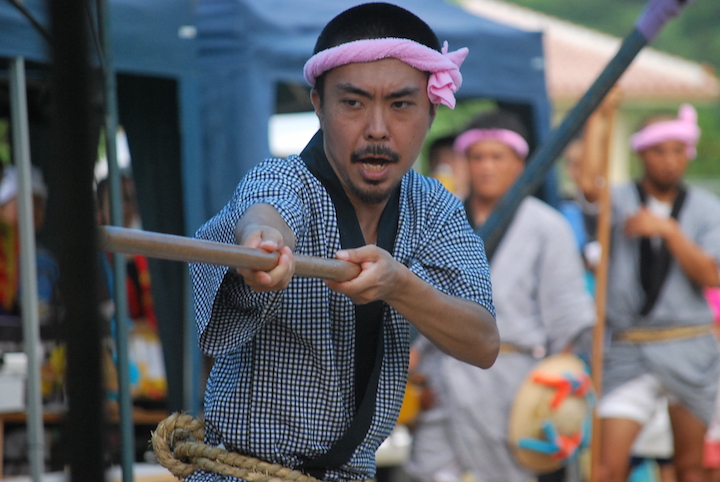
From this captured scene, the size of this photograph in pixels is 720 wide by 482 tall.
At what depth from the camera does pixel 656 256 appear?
4840 mm

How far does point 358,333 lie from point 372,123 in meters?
0.39

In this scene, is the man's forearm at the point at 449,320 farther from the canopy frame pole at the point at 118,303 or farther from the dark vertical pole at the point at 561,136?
the dark vertical pole at the point at 561,136

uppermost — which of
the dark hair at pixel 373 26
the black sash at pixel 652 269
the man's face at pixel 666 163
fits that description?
the dark hair at pixel 373 26

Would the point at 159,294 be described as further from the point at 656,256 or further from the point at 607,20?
the point at 607,20

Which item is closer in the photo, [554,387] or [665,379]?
[554,387]

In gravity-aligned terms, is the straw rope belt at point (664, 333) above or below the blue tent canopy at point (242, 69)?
below

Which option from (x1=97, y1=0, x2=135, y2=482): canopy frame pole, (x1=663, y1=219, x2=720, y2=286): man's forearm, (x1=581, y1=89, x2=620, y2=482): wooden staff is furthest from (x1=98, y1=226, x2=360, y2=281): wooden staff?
(x1=663, y1=219, x2=720, y2=286): man's forearm

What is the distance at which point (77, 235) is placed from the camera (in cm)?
73

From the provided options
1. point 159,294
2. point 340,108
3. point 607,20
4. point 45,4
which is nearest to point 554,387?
point 159,294

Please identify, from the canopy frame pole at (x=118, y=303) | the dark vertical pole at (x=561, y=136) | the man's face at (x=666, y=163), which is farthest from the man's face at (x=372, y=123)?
the man's face at (x=666, y=163)

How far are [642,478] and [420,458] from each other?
163 cm

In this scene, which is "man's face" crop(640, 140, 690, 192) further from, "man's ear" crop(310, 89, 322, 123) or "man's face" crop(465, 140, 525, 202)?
"man's ear" crop(310, 89, 322, 123)

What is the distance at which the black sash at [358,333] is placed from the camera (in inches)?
65.8

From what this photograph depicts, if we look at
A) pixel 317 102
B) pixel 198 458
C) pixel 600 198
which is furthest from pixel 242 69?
pixel 198 458
